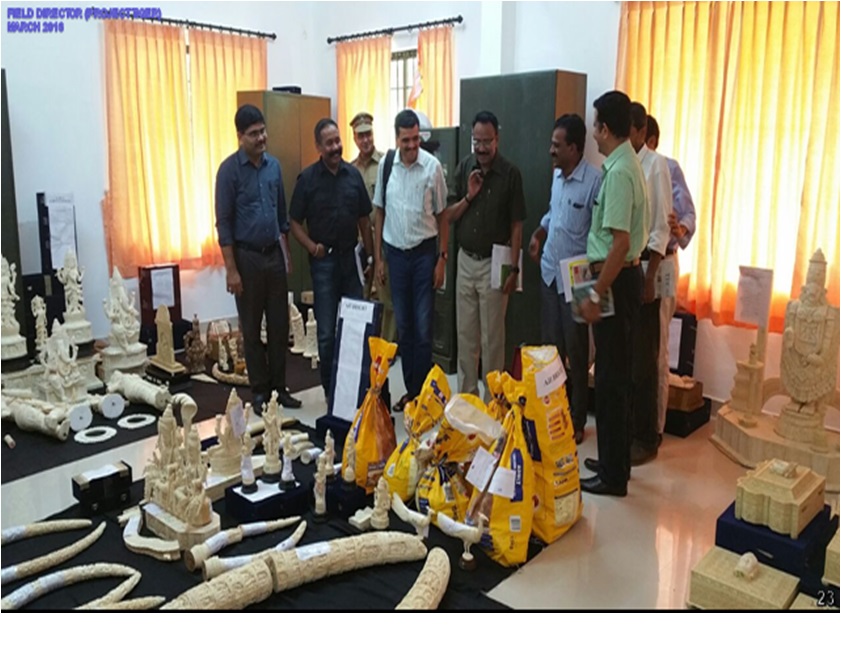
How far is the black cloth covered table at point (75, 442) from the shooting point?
3311 mm

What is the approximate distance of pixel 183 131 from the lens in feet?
18.5

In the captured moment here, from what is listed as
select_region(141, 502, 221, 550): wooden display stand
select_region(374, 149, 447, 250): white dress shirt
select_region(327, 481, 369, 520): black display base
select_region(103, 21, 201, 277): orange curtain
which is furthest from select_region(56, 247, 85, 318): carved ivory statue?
select_region(327, 481, 369, 520): black display base

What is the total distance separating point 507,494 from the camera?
2.46 metres

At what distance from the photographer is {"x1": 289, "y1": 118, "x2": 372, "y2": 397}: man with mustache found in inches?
152

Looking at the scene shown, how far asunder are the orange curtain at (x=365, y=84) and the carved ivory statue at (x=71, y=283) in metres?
2.51

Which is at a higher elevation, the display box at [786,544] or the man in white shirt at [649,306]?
the man in white shirt at [649,306]

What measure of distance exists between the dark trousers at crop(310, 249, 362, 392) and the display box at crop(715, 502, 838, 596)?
84.8 inches

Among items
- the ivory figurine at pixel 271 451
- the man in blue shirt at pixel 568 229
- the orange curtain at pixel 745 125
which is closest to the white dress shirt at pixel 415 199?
the man in blue shirt at pixel 568 229

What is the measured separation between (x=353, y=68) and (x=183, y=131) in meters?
1.45

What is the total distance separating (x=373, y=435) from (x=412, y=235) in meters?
1.18

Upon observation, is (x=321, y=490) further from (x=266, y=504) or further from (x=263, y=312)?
(x=263, y=312)

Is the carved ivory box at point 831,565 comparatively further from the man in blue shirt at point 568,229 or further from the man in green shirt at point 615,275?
the man in blue shirt at point 568,229

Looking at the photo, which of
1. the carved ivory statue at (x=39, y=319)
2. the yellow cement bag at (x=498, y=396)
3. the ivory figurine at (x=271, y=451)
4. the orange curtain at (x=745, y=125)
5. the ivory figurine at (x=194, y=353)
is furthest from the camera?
the ivory figurine at (x=194, y=353)

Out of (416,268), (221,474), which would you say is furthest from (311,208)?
(221,474)
